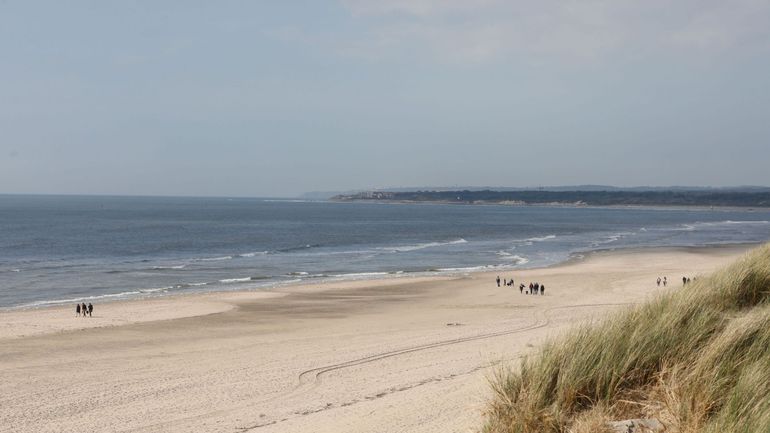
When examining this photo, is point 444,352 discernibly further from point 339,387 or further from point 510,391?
point 510,391

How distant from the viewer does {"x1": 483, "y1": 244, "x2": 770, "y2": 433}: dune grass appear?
229 inches

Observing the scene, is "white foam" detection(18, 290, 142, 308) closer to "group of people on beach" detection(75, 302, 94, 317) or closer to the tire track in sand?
"group of people on beach" detection(75, 302, 94, 317)

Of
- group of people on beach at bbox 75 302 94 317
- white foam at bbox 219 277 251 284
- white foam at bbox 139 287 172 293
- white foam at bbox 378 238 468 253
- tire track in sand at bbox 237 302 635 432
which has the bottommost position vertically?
white foam at bbox 378 238 468 253

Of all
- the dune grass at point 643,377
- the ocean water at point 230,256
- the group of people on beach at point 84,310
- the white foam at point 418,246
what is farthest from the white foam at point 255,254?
the dune grass at point 643,377

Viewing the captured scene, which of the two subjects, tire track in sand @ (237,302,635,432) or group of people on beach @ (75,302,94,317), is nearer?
tire track in sand @ (237,302,635,432)

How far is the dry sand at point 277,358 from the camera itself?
38.8 ft

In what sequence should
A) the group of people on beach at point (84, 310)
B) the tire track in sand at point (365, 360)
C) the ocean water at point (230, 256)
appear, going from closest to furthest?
the tire track in sand at point (365, 360)
the group of people on beach at point (84, 310)
the ocean water at point (230, 256)

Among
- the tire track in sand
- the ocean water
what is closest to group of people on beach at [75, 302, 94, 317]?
the ocean water

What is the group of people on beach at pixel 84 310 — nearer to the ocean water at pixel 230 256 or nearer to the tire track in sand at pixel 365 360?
the ocean water at pixel 230 256

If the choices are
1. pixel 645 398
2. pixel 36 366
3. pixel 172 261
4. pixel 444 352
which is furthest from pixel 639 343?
pixel 172 261

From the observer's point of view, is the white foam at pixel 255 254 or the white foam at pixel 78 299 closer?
the white foam at pixel 78 299

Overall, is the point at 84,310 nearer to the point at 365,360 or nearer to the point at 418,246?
the point at 365,360

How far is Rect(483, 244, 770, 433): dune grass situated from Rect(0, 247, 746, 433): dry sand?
256 cm

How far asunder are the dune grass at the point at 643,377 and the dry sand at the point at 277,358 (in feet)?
8.41
